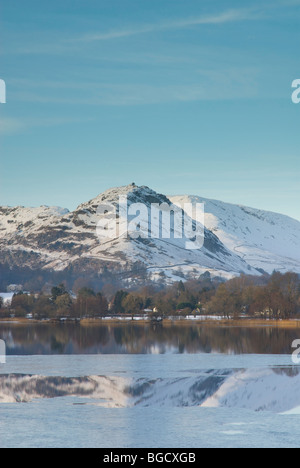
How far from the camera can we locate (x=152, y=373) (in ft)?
175

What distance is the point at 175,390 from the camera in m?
44.5

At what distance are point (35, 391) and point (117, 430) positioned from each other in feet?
44.4

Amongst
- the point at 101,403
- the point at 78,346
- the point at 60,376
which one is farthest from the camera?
the point at 78,346

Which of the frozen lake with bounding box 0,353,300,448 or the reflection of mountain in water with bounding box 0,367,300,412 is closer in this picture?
the frozen lake with bounding box 0,353,300,448

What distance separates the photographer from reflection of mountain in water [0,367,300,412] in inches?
1575

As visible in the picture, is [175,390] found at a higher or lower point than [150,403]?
higher

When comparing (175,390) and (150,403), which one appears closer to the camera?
(150,403)

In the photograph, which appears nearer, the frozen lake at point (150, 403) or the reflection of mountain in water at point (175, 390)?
the frozen lake at point (150, 403)

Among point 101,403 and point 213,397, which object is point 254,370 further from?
point 101,403

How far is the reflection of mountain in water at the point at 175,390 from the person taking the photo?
131ft
